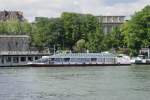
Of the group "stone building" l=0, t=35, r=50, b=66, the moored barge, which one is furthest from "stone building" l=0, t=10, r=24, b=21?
the moored barge

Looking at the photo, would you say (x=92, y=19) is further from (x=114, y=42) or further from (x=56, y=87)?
(x=56, y=87)

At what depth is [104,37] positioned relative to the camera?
141 meters

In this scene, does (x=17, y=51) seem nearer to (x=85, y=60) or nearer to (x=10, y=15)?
(x=85, y=60)

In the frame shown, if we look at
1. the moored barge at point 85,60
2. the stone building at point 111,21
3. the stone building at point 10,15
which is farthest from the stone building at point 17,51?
the stone building at point 111,21

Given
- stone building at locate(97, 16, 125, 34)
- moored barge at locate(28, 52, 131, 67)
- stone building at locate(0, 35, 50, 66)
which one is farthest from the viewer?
stone building at locate(97, 16, 125, 34)

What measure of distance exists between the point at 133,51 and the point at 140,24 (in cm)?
594

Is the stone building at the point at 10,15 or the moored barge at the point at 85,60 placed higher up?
the stone building at the point at 10,15

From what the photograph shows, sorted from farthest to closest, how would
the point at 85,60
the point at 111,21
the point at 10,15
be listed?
the point at 111,21 < the point at 10,15 < the point at 85,60

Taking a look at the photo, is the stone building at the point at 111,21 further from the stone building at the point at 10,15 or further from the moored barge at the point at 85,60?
the moored barge at the point at 85,60

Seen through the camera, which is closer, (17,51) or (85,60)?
(85,60)

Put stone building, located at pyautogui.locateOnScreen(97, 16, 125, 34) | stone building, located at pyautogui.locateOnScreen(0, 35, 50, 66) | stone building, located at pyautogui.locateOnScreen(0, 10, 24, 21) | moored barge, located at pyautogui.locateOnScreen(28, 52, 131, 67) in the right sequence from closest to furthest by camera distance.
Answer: moored barge, located at pyautogui.locateOnScreen(28, 52, 131, 67) < stone building, located at pyautogui.locateOnScreen(0, 35, 50, 66) < stone building, located at pyautogui.locateOnScreen(0, 10, 24, 21) < stone building, located at pyautogui.locateOnScreen(97, 16, 125, 34)

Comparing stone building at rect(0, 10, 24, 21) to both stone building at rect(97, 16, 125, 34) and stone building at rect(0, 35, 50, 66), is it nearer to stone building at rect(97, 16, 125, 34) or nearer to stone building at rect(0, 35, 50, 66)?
stone building at rect(97, 16, 125, 34)

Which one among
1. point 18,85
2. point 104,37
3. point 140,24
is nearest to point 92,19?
point 104,37

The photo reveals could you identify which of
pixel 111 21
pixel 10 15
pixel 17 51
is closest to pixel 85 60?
pixel 17 51
